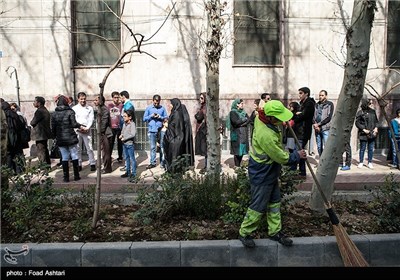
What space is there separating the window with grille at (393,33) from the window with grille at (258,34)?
3.68 m

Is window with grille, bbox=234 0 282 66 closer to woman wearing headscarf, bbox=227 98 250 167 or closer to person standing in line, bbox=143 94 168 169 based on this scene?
woman wearing headscarf, bbox=227 98 250 167

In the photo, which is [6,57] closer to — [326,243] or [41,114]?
[41,114]

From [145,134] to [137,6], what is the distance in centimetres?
400

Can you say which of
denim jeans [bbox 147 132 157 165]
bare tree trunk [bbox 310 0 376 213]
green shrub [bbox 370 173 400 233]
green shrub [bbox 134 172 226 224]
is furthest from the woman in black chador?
green shrub [bbox 370 173 400 233]

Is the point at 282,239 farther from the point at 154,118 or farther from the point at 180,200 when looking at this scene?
the point at 154,118

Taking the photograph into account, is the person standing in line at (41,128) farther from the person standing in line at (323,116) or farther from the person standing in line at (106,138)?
the person standing in line at (323,116)

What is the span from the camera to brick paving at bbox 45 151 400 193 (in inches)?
301

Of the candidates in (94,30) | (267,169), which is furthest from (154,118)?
(267,169)

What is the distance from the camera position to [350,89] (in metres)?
5.28

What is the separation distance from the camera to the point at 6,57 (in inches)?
484

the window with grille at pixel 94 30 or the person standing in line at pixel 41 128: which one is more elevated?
the window with grille at pixel 94 30

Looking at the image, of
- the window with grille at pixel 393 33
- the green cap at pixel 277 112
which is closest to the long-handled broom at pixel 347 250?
the green cap at pixel 277 112

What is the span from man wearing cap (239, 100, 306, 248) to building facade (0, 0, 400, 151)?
26.6 feet

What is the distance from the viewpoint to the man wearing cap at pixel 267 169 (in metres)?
4.28
